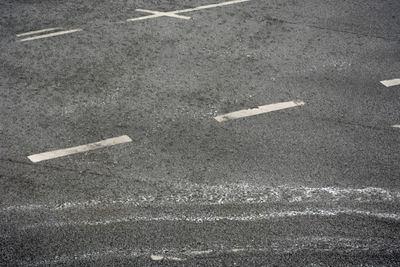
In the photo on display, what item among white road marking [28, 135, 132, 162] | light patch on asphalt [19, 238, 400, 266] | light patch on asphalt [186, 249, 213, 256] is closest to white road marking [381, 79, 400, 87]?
light patch on asphalt [19, 238, 400, 266]

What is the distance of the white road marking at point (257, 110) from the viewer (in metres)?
7.77

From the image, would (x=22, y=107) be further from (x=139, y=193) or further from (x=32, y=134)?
(x=139, y=193)

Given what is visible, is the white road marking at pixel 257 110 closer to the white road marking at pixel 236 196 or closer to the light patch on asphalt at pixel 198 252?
the white road marking at pixel 236 196

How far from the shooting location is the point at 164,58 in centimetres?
923

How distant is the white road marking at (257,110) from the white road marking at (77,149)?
4.66ft

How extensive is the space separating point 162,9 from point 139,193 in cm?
557

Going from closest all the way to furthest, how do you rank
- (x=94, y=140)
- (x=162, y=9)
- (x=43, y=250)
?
(x=43, y=250) → (x=94, y=140) → (x=162, y=9)

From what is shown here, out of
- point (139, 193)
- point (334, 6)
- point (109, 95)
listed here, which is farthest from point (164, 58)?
point (334, 6)

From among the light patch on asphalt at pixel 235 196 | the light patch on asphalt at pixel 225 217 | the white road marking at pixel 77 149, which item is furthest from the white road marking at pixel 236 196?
the white road marking at pixel 77 149

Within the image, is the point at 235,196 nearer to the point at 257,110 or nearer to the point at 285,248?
the point at 285,248

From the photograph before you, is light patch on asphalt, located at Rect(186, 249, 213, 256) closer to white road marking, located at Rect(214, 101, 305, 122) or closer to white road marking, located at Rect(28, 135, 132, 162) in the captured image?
white road marking, located at Rect(28, 135, 132, 162)

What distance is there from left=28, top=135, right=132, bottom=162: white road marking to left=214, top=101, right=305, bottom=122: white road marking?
1.42 m

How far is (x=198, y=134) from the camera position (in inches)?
292

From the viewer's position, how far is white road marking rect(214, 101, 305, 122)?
7.77 meters
